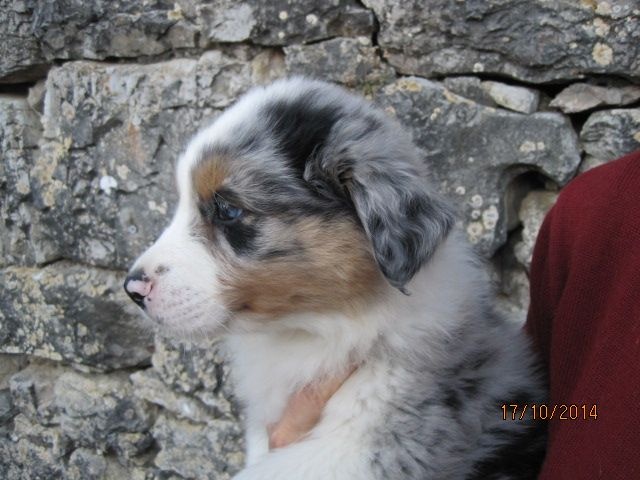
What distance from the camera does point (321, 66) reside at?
2266 mm

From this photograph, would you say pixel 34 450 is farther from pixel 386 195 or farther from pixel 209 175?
pixel 386 195

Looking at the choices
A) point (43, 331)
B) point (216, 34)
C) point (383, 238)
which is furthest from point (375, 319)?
point (43, 331)

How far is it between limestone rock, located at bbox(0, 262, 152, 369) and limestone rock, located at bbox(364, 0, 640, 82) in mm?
1495

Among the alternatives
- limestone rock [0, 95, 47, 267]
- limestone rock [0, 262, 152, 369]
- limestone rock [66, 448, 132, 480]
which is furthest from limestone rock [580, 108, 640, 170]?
limestone rock [66, 448, 132, 480]

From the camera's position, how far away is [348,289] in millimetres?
1511

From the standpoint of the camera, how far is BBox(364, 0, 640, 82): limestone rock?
6.20 feet

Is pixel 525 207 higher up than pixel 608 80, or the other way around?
pixel 608 80

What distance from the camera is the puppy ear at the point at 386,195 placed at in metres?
1.38

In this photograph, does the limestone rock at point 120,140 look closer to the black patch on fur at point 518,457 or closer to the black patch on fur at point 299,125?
the black patch on fur at point 299,125

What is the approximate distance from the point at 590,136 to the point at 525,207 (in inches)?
12.7

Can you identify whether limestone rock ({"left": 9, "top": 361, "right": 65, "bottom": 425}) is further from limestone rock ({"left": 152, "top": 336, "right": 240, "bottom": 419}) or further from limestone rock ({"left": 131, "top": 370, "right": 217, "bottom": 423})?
limestone rock ({"left": 152, "top": 336, "right": 240, "bottom": 419})

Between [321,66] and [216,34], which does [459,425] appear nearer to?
[321,66]

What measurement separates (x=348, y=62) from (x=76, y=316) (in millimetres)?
1557

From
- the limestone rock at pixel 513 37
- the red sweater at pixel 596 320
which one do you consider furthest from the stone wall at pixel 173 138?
the red sweater at pixel 596 320
